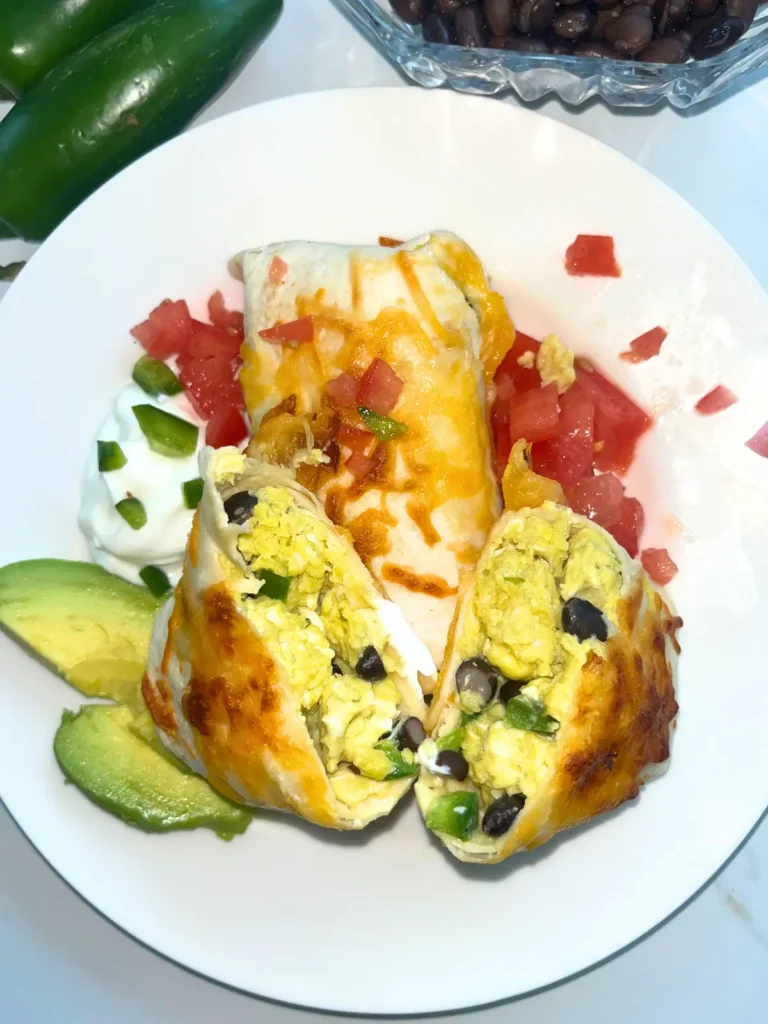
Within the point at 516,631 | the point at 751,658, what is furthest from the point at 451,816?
the point at 751,658

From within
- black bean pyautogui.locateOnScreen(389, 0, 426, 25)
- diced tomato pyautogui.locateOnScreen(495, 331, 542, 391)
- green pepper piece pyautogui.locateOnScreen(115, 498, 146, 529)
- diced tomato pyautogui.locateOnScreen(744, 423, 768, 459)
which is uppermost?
black bean pyautogui.locateOnScreen(389, 0, 426, 25)

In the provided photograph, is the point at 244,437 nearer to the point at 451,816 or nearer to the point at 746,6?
the point at 451,816

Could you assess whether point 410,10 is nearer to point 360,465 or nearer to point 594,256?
point 594,256

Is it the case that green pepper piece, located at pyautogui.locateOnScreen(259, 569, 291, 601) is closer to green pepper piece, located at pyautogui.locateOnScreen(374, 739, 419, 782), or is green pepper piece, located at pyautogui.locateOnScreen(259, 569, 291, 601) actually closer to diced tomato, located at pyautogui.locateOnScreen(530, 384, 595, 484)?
green pepper piece, located at pyautogui.locateOnScreen(374, 739, 419, 782)

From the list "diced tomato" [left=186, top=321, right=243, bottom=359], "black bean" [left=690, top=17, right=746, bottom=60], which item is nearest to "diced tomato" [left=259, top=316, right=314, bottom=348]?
"diced tomato" [left=186, top=321, right=243, bottom=359]

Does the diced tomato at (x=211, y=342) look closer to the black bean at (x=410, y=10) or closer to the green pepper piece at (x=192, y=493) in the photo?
the green pepper piece at (x=192, y=493)

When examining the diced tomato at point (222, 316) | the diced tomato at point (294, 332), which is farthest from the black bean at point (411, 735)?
the diced tomato at point (222, 316)

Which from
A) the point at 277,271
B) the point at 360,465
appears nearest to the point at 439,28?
the point at 277,271
